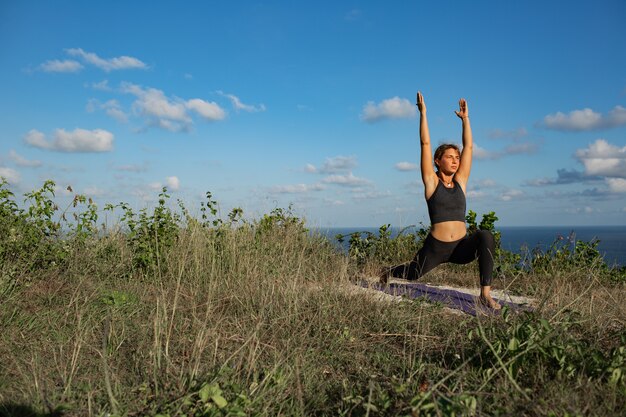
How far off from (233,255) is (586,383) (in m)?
3.73

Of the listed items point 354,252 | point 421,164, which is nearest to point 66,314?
point 421,164

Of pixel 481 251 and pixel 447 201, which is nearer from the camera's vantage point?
pixel 481 251

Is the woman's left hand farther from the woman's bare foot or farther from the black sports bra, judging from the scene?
the woman's bare foot

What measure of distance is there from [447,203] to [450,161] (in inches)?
19.5

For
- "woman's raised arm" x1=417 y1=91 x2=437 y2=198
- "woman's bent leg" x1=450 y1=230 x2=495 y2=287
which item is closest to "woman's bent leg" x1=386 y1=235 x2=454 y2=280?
"woman's bent leg" x1=450 y1=230 x2=495 y2=287

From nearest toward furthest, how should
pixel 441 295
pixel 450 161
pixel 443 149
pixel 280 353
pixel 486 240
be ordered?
pixel 280 353, pixel 486 240, pixel 450 161, pixel 443 149, pixel 441 295

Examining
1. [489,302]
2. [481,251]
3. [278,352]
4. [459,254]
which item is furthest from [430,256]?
[278,352]

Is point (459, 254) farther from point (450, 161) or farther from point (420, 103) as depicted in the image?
point (420, 103)

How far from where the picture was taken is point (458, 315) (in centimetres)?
413

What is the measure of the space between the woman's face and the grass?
1.72 metres

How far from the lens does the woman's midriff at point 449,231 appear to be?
5.04 metres

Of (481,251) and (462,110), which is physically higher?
(462,110)

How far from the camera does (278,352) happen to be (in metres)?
3.19

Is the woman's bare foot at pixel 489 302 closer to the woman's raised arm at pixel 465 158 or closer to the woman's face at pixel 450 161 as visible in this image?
the woman's raised arm at pixel 465 158
